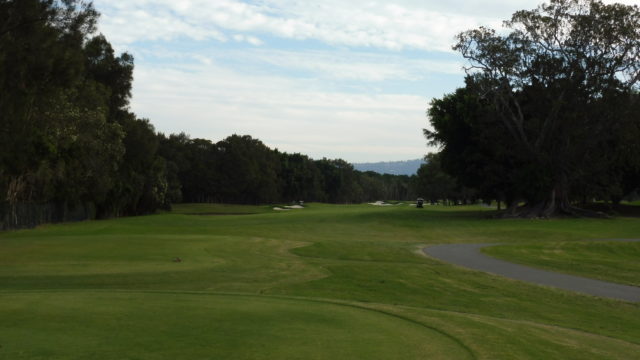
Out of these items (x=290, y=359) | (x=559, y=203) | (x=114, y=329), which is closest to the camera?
(x=290, y=359)

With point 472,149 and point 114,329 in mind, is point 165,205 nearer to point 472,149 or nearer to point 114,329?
point 472,149

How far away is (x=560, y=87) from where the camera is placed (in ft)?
168

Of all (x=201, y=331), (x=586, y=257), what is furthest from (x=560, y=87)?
(x=201, y=331)

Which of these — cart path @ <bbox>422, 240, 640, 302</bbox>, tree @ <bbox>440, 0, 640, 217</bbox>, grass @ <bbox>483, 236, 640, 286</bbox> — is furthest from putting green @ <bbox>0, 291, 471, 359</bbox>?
tree @ <bbox>440, 0, 640, 217</bbox>

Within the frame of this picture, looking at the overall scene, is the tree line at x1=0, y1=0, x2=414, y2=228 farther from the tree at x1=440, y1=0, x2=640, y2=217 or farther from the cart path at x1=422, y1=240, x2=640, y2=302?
the tree at x1=440, y1=0, x2=640, y2=217

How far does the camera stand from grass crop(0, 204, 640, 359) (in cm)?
727

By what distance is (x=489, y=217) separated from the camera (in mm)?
56656

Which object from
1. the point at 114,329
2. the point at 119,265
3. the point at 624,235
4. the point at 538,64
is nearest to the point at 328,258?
the point at 119,265

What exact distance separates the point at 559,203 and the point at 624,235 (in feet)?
47.0

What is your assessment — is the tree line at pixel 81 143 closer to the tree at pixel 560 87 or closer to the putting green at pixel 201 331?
the putting green at pixel 201 331

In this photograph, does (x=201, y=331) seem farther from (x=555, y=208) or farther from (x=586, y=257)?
(x=555, y=208)

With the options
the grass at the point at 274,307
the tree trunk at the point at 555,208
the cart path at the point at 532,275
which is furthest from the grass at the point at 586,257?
the tree trunk at the point at 555,208

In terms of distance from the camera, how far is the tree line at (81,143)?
23688 millimetres

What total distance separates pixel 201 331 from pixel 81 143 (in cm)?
4061
